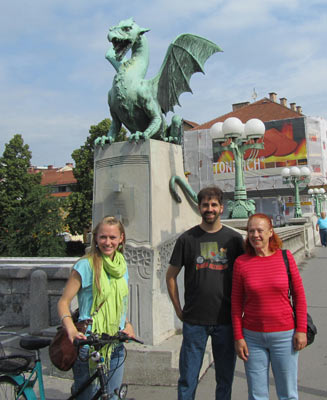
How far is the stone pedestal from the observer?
4.17 m

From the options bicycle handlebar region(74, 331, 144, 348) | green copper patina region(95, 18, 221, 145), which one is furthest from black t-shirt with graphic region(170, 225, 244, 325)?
green copper patina region(95, 18, 221, 145)

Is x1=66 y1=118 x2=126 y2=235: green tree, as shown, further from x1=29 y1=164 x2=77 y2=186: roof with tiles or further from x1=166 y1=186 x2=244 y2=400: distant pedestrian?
x1=166 y1=186 x2=244 y2=400: distant pedestrian

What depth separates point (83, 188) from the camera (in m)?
31.0

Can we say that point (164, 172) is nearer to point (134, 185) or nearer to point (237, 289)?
point (134, 185)

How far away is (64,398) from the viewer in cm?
379

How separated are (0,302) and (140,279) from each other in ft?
8.51

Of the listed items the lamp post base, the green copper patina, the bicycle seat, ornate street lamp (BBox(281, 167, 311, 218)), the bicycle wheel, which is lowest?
the bicycle wheel

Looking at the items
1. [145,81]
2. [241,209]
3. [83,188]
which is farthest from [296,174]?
[83,188]

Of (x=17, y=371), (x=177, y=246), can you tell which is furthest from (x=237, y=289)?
(x=17, y=371)

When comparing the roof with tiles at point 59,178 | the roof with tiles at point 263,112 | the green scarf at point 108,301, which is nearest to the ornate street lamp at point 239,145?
the green scarf at point 108,301

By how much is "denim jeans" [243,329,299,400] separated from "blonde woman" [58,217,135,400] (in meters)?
0.86

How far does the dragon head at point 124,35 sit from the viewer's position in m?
4.84

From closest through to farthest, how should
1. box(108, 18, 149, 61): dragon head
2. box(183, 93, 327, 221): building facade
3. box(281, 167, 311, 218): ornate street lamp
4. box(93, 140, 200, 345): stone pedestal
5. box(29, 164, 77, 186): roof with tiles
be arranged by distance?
box(93, 140, 200, 345): stone pedestal → box(108, 18, 149, 61): dragon head → box(281, 167, 311, 218): ornate street lamp → box(183, 93, 327, 221): building facade → box(29, 164, 77, 186): roof with tiles

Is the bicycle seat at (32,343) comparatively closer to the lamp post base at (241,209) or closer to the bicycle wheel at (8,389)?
the bicycle wheel at (8,389)
